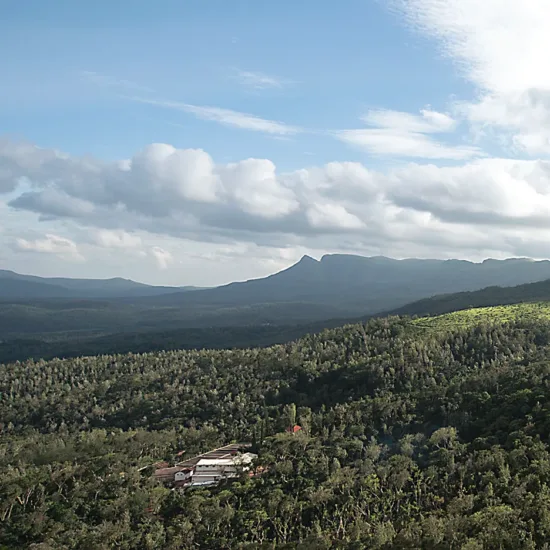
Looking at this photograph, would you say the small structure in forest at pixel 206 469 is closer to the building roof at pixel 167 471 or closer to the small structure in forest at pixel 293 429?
the building roof at pixel 167 471

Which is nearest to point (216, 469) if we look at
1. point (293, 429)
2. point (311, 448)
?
point (311, 448)

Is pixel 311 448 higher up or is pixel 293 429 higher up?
pixel 311 448

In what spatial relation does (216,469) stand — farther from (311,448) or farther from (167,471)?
(311,448)

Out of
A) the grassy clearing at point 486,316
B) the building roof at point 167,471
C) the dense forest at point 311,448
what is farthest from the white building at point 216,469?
the grassy clearing at point 486,316

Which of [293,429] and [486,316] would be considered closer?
[293,429]

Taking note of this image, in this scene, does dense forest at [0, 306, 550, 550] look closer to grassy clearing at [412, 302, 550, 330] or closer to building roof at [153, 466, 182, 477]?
building roof at [153, 466, 182, 477]

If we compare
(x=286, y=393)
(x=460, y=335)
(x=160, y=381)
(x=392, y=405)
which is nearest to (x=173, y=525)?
(x=392, y=405)
